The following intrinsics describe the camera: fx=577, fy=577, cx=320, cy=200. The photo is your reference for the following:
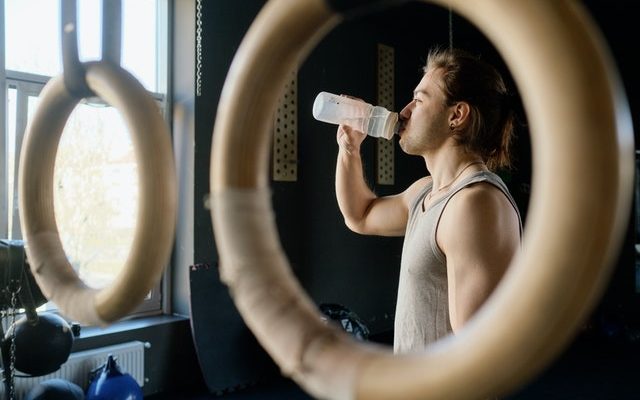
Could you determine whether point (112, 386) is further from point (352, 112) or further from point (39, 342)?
point (352, 112)

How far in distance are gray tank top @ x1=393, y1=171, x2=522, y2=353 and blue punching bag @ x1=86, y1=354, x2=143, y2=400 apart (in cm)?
188

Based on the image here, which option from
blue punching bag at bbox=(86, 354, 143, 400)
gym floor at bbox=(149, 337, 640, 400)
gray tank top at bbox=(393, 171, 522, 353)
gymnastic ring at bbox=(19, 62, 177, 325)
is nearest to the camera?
gymnastic ring at bbox=(19, 62, 177, 325)

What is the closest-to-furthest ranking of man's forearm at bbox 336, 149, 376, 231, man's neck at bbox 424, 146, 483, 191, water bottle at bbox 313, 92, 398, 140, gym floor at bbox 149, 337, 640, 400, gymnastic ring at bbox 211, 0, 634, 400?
gymnastic ring at bbox 211, 0, 634, 400, man's neck at bbox 424, 146, 483, 191, water bottle at bbox 313, 92, 398, 140, man's forearm at bbox 336, 149, 376, 231, gym floor at bbox 149, 337, 640, 400

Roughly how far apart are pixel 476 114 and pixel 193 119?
7.56ft

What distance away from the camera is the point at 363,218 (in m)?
1.75

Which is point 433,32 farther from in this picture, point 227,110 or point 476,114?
point 227,110

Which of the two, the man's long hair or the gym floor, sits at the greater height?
the man's long hair

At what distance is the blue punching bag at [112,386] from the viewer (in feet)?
9.04

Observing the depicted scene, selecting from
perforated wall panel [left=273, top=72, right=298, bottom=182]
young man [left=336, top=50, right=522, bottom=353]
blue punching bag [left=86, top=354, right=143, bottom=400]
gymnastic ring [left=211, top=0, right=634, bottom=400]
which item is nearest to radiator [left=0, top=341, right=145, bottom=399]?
blue punching bag [left=86, top=354, right=143, bottom=400]

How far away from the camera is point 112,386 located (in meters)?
2.78

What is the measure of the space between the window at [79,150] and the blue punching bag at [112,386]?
0.44 metres

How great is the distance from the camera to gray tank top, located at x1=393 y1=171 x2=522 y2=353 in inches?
50.3

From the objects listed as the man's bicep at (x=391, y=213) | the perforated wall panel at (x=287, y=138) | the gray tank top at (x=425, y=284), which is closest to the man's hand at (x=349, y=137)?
the man's bicep at (x=391, y=213)

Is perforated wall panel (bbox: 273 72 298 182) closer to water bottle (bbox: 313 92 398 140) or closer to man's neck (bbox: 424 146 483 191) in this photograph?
water bottle (bbox: 313 92 398 140)
